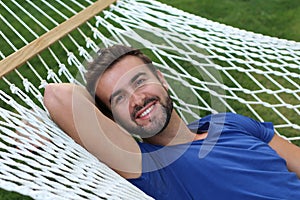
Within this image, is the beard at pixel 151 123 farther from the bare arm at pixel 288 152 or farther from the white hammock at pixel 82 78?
the bare arm at pixel 288 152

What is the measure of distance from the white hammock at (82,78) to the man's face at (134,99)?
0.16 meters

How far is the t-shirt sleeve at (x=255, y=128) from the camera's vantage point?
1.66m

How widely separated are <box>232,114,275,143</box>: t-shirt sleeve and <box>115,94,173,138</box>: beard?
10.8 inches

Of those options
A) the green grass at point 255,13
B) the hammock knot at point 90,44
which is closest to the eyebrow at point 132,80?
the hammock knot at point 90,44

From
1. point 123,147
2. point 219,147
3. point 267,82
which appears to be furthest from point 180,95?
point 267,82

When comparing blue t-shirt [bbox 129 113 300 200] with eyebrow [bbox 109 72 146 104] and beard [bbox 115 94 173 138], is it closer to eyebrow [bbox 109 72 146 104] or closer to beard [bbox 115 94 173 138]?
beard [bbox 115 94 173 138]

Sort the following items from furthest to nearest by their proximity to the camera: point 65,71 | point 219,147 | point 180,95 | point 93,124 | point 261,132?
point 180,95 → point 65,71 → point 261,132 → point 219,147 → point 93,124

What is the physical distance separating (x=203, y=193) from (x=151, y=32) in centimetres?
84

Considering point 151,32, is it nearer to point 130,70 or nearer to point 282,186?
point 130,70

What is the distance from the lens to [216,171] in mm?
1453

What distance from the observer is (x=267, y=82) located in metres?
2.80

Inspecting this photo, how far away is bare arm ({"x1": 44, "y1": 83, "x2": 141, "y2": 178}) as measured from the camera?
54.8 inches

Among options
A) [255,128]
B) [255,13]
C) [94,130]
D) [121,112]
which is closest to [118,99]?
[121,112]

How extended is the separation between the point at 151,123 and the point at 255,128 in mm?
384
